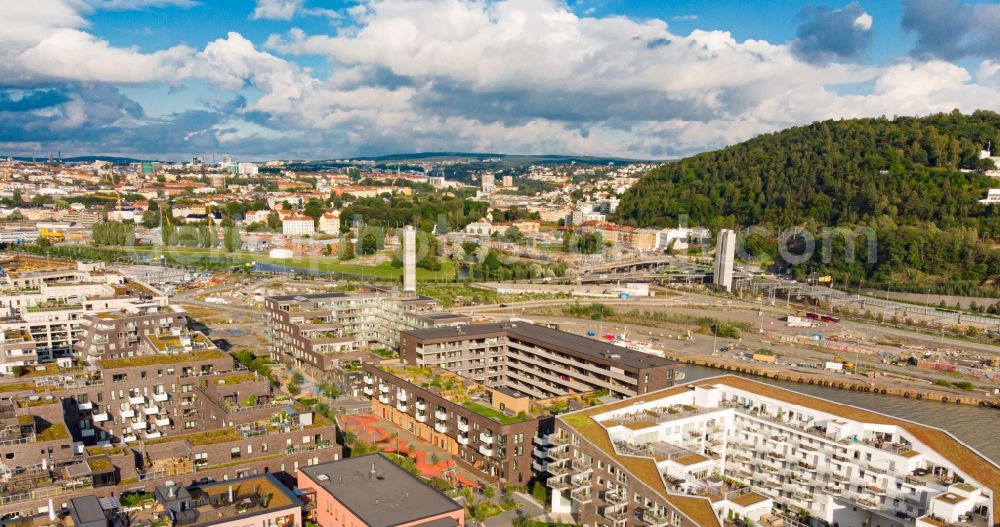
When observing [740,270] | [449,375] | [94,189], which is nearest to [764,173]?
[740,270]

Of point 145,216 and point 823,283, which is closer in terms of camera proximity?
point 823,283

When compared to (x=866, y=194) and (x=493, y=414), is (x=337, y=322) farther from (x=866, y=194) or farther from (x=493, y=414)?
(x=866, y=194)

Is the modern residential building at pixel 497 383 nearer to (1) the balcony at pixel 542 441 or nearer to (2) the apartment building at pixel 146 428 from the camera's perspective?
(1) the balcony at pixel 542 441

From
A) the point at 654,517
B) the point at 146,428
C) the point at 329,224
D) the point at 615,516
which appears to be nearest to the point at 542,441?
the point at 615,516

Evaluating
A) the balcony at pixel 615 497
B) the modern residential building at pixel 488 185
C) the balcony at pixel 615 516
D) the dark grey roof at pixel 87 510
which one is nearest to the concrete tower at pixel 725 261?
the balcony at pixel 615 497

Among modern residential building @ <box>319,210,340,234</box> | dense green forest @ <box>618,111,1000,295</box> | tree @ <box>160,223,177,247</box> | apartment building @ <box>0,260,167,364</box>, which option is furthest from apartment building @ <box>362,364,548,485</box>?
modern residential building @ <box>319,210,340,234</box>

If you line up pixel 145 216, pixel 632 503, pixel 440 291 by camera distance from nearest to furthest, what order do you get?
pixel 632 503 < pixel 440 291 < pixel 145 216

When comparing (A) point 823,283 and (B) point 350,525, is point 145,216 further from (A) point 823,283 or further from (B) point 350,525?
(B) point 350,525
